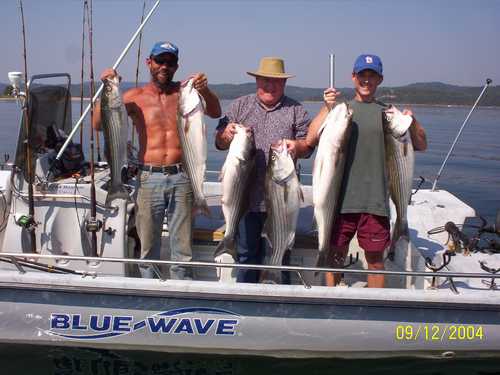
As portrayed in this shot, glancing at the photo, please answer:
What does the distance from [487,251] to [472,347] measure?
4.10ft

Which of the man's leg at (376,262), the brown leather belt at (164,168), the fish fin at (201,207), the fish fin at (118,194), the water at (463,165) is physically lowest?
the water at (463,165)

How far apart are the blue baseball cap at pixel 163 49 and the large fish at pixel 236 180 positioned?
2.74 ft

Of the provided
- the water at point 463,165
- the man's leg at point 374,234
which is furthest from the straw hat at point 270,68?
the water at point 463,165

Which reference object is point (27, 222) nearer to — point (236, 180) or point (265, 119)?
point (236, 180)

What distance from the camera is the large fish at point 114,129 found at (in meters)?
4.18

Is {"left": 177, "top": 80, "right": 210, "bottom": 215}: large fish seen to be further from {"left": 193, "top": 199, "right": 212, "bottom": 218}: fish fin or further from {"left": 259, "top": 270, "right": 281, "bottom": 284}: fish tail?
{"left": 259, "top": 270, "right": 281, "bottom": 284}: fish tail

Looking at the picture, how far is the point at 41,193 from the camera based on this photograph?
15.1ft

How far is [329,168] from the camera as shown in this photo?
4.10 m

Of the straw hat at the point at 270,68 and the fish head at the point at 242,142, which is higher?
the straw hat at the point at 270,68

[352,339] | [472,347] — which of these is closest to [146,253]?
[352,339]

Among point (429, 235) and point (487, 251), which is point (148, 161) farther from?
point (487, 251)

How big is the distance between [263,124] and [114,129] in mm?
1236

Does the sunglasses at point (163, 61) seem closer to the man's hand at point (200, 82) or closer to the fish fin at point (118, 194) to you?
the man's hand at point (200, 82)
